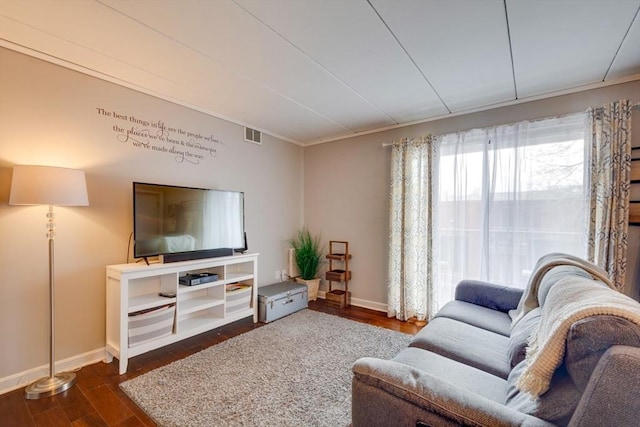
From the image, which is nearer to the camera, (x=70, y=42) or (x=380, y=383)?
(x=380, y=383)

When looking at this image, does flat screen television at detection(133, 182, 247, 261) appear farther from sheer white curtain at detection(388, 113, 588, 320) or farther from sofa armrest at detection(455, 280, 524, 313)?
sofa armrest at detection(455, 280, 524, 313)

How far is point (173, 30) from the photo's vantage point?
1.79m

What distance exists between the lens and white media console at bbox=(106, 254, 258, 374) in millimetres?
2186

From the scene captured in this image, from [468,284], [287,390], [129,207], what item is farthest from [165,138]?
[468,284]

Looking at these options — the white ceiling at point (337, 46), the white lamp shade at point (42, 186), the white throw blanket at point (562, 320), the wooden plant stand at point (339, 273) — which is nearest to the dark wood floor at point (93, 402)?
the white lamp shade at point (42, 186)

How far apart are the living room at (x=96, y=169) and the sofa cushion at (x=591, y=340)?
7.66 feet

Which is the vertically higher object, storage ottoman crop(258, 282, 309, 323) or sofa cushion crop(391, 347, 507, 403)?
sofa cushion crop(391, 347, 507, 403)

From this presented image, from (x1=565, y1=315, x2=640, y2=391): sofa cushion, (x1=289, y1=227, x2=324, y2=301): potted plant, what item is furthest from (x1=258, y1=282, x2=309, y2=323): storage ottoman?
(x1=565, y1=315, x2=640, y2=391): sofa cushion

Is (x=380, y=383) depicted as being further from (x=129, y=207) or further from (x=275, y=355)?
(x=129, y=207)

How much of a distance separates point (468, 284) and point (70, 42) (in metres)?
3.62

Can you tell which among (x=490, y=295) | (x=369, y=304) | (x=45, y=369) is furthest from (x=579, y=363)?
(x=45, y=369)

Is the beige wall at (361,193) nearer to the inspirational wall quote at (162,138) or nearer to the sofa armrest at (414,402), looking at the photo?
the inspirational wall quote at (162,138)

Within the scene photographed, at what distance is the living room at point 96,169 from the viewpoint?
197 cm

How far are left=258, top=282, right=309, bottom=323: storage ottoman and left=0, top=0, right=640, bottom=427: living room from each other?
38cm
